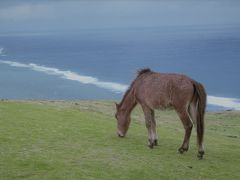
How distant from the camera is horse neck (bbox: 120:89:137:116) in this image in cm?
1406

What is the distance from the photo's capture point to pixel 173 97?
11867 millimetres

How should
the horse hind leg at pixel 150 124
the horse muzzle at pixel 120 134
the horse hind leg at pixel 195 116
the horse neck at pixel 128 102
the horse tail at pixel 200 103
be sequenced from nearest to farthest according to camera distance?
the horse tail at pixel 200 103 → the horse hind leg at pixel 195 116 → the horse hind leg at pixel 150 124 → the horse neck at pixel 128 102 → the horse muzzle at pixel 120 134

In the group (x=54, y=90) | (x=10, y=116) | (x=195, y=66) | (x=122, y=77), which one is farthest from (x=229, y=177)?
(x=195, y=66)

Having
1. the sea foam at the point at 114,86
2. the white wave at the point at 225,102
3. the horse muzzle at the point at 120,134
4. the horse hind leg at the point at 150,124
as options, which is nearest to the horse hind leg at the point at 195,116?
the horse hind leg at the point at 150,124

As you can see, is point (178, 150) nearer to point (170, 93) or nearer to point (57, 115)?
point (170, 93)

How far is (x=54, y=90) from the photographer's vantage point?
89188 millimetres

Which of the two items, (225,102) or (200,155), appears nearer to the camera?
(200,155)

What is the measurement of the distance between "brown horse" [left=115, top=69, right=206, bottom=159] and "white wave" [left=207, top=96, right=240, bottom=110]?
199 ft

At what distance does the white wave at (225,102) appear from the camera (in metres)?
74.6

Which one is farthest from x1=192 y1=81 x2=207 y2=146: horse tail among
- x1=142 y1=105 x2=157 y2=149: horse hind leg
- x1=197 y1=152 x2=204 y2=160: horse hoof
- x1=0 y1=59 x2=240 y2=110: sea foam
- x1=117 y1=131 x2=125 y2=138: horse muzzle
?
x1=0 y1=59 x2=240 y2=110: sea foam

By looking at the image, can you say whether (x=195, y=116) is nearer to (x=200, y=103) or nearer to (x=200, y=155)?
(x=200, y=103)

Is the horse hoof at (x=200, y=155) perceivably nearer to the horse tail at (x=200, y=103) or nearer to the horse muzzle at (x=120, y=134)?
the horse tail at (x=200, y=103)

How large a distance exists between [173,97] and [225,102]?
70.5m

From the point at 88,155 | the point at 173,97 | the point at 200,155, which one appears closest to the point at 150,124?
the point at 173,97
